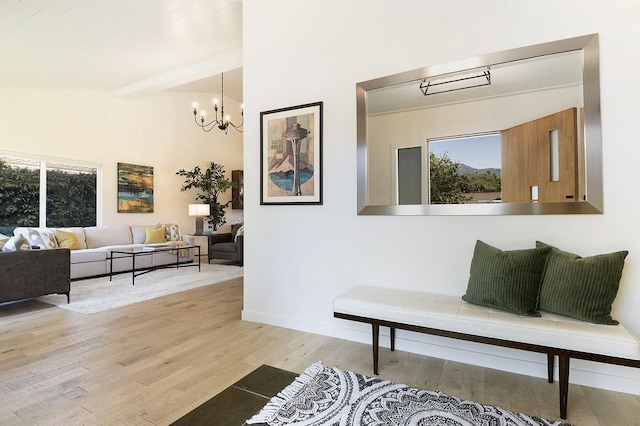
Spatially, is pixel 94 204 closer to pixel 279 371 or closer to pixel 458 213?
pixel 279 371

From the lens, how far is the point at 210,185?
26.4ft

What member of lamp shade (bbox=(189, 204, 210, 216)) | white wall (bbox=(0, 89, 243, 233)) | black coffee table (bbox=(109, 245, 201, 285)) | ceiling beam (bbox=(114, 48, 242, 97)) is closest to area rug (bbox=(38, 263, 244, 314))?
black coffee table (bbox=(109, 245, 201, 285))

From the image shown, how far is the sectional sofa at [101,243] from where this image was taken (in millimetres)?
4930

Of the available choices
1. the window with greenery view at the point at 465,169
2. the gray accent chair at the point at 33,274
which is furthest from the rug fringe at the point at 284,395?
the gray accent chair at the point at 33,274

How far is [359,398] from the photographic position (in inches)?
69.2

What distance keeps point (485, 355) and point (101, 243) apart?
6391 mm

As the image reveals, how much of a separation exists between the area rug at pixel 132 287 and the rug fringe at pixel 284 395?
2658mm

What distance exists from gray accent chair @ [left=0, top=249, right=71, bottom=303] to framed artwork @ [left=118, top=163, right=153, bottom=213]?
10.3 feet

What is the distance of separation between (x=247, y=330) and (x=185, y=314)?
34.1 inches

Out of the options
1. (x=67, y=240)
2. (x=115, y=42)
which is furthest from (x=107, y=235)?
(x=115, y=42)

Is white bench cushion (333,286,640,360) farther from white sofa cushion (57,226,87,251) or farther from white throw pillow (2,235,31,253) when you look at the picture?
white sofa cushion (57,226,87,251)

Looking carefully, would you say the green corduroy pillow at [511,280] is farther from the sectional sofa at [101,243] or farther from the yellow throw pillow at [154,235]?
the yellow throw pillow at [154,235]

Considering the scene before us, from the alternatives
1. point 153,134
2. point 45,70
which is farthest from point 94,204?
point 45,70

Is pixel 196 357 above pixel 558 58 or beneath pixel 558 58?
beneath
